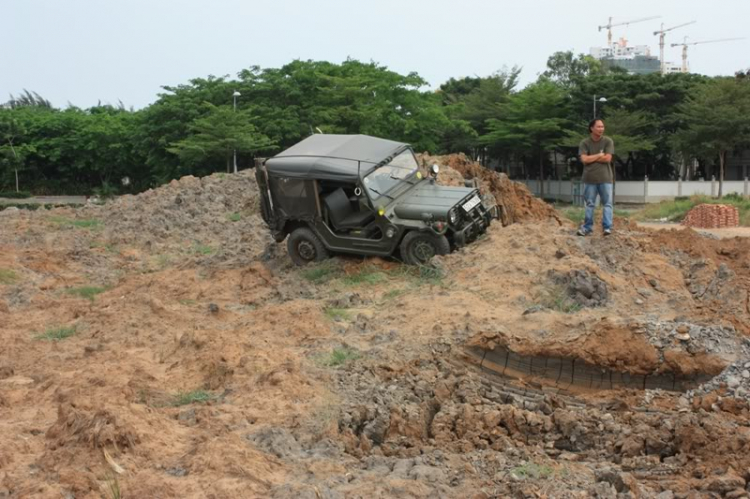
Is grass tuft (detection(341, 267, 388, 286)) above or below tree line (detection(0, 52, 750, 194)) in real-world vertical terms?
below

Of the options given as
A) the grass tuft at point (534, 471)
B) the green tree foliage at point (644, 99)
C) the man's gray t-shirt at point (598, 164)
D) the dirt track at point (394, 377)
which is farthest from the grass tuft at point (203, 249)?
the green tree foliage at point (644, 99)

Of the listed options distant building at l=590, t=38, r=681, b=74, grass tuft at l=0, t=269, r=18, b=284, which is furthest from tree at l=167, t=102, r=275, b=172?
distant building at l=590, t=38, r=681, b=74

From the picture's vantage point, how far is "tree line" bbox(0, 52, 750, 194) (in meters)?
36.6

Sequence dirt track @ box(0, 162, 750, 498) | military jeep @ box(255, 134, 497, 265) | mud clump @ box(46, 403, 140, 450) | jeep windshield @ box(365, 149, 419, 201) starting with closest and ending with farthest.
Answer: dirt track @ box(0, 162, 750, 498)
mud clump @ box(46, 403, 140, 450)
military jeep @ box(255, 134, 497, 265)
jeep windshield @ box(365, 149, 419, 201)

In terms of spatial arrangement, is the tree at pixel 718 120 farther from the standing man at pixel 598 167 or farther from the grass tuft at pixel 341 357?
the grass tuft at pixel 341 357

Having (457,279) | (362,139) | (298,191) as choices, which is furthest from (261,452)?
(362,139)

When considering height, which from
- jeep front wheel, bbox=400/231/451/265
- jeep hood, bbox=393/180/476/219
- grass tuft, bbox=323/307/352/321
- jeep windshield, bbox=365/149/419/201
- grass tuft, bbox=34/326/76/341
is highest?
jeep windshield, bbox=365/149/419/201

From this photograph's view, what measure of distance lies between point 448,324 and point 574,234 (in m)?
4.56

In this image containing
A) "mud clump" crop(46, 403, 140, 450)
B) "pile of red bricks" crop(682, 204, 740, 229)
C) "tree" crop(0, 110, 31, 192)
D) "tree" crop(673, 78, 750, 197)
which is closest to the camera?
"mud clump" crop(46, 403, 140, 450)

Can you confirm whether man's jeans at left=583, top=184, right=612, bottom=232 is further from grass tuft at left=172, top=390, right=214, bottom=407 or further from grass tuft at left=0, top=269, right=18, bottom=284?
grass tuft at left=0, top=269, right=18, bottom=284

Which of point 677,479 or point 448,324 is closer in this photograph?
point 677,479

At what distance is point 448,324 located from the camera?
28.7 ft

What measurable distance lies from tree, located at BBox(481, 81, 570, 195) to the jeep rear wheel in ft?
90.7

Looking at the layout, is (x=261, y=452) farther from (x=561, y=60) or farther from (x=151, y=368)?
(x=561, y=60)
